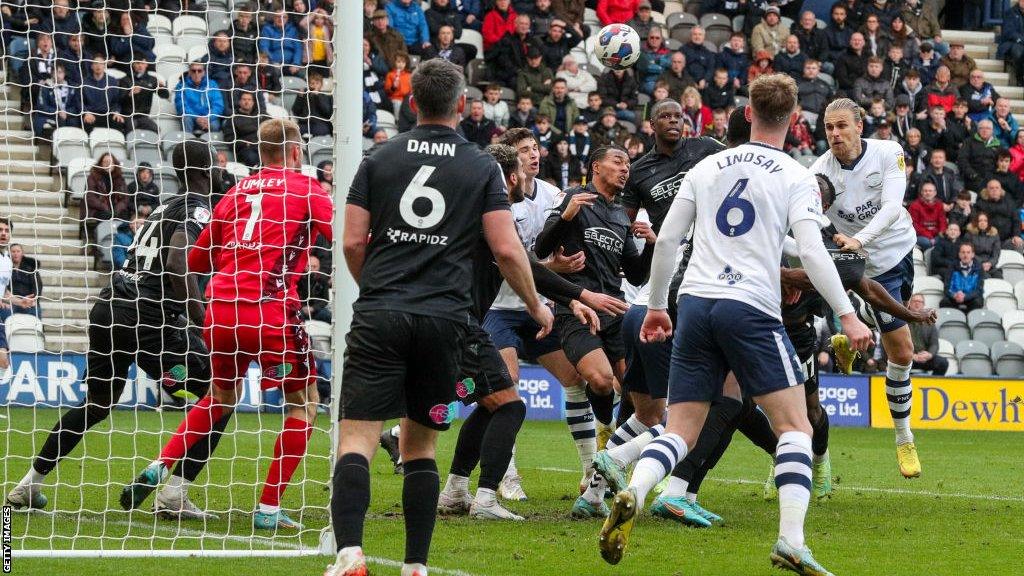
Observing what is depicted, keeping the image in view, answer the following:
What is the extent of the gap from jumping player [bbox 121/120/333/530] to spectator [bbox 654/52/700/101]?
16.0m

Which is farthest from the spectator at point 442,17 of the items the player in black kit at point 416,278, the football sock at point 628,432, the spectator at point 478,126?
the player in black kit at point 416,278

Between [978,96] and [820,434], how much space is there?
17743mm

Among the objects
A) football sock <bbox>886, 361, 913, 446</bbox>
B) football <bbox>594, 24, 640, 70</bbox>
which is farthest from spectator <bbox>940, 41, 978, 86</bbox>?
football sock <bbox>886, 361, 913, 446</bbox>

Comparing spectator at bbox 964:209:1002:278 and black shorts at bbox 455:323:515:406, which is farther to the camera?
spectator at bbox 964:209:1002:278

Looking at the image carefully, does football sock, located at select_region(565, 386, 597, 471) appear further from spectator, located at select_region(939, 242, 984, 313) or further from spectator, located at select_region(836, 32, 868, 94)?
spectator, located at select_region(836, 32, 868, 94)

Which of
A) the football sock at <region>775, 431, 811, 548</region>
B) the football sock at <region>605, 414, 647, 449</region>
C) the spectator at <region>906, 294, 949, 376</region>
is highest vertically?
the football sock at <region>775, 431, 811, 548</region>

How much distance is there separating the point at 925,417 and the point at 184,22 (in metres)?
11.4

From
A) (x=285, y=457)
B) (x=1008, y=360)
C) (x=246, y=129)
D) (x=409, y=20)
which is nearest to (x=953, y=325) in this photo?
(x=1008, y=360)

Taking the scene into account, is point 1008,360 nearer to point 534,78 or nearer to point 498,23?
point 534,78

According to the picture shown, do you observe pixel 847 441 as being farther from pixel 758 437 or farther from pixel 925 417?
pixel 758 437

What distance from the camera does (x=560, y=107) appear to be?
2261cm

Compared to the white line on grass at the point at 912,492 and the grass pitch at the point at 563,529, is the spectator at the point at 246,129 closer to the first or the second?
the grass pitch at the point at 563,529

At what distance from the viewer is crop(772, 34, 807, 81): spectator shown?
Result: 24.6 meters

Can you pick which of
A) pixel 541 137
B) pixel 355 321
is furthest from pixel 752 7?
pixel 355 321
